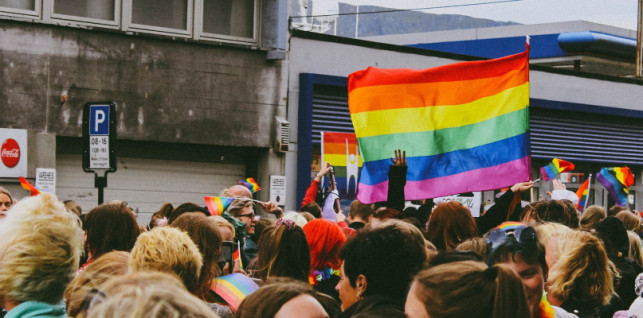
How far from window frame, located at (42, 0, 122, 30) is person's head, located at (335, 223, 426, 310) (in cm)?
1221

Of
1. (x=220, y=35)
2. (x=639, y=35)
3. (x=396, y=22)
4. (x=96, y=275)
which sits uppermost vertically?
(x=396, y=22)

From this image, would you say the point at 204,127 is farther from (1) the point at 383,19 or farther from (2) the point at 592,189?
(1) the point at 383,19

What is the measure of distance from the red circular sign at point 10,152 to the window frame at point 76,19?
88.8 inches

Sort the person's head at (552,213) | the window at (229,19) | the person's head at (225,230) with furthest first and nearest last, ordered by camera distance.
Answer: the window at (229,19)
the person's head at (552,213)
the person's head at (225,230)

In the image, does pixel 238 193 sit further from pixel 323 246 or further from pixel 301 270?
pixel 301 270

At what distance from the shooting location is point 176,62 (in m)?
16.4

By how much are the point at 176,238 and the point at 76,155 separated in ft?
39.9

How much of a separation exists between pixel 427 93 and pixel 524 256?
5278 mm

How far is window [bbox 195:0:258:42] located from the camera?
1717 centimetres

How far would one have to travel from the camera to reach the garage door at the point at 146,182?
15852 mm

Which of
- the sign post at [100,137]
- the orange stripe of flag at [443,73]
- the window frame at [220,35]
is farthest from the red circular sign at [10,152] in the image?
the orange stripe of flag at [443,73]

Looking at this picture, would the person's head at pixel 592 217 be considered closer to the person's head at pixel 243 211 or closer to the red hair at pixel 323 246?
the person's head at pixel 243 211

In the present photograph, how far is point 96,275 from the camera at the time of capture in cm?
412

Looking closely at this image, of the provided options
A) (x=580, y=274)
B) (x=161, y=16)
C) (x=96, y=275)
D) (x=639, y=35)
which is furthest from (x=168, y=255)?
(x=639, y=35)
